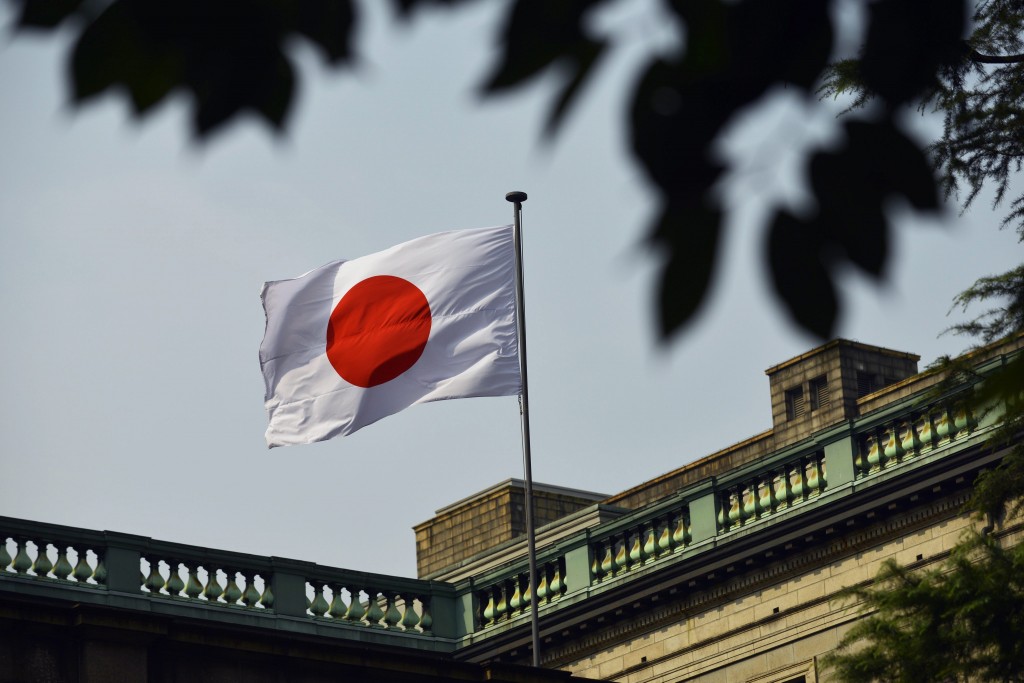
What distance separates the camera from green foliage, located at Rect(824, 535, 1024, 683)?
→ 18453mm

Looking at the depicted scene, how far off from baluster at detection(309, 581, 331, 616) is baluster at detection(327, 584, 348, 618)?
7 cm

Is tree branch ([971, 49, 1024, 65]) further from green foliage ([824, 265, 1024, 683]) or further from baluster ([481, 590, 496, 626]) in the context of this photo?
baluster ([481, 590, 496, 626])

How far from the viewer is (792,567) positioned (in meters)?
27.2

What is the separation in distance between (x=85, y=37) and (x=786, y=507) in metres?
24.1

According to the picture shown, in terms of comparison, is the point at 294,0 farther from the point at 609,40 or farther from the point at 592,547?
the point at 592,547

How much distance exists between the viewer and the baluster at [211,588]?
26047mm

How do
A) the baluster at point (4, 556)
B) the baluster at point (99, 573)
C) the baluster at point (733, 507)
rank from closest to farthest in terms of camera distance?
the baluster at point (4, 556), the baluster at point (99, 573), the baluster at point (733, 507)

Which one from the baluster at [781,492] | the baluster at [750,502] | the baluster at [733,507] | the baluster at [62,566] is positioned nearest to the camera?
the baluster at [62,566]

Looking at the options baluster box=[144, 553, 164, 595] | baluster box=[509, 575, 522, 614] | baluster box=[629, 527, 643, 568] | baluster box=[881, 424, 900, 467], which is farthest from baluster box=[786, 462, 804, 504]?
baluster box=[144, 553, 164, 595]

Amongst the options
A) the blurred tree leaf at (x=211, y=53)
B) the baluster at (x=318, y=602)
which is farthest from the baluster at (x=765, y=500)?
the blurred tree leaf at (x=211, y=53)

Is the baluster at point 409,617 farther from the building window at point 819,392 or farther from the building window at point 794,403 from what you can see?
the building window at point 794,403

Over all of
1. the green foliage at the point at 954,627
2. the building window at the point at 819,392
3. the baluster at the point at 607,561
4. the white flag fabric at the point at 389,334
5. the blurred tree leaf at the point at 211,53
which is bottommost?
the blurred tree leaf at the point at 211,53

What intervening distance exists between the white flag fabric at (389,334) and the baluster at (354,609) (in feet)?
6.94

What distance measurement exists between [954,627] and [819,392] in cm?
2821
